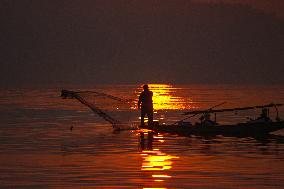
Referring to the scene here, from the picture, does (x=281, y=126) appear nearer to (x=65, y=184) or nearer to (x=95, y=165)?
(x=95, y=165)

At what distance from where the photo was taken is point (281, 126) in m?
35.9

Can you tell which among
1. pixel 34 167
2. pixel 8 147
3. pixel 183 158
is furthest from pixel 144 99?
pixel 34 167

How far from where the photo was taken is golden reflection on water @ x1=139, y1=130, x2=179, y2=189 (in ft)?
69.7

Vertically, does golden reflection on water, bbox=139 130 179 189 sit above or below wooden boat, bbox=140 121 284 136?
below

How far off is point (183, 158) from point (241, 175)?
16.2 ft

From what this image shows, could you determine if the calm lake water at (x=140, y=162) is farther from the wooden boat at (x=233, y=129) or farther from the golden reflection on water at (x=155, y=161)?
the wooden boat at (x=233, y=129)

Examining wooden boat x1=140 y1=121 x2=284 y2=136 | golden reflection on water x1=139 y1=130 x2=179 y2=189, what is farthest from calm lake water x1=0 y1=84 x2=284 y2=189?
wooden boat x1=140 y1=121 x2=284 y2=136

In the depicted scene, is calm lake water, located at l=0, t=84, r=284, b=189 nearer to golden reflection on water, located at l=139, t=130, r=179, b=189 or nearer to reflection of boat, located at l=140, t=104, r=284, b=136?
golden reflection on water, located at l=139, t=130, r=179, b=189

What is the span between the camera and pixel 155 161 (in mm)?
25078

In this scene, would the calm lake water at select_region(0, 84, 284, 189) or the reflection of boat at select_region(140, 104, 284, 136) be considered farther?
the reflection of boat at select_region(140, 104, 284, 136)

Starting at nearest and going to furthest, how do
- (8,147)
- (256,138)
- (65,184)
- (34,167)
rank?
(65,184)
(34,167)
(8,147)
(256,138)

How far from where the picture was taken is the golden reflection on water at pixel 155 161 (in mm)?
21250

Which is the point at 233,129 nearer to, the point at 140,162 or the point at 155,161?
the point at 155,161

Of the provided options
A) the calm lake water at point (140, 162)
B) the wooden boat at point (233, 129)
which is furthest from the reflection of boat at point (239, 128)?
the calm lake water at point (140, 162)
